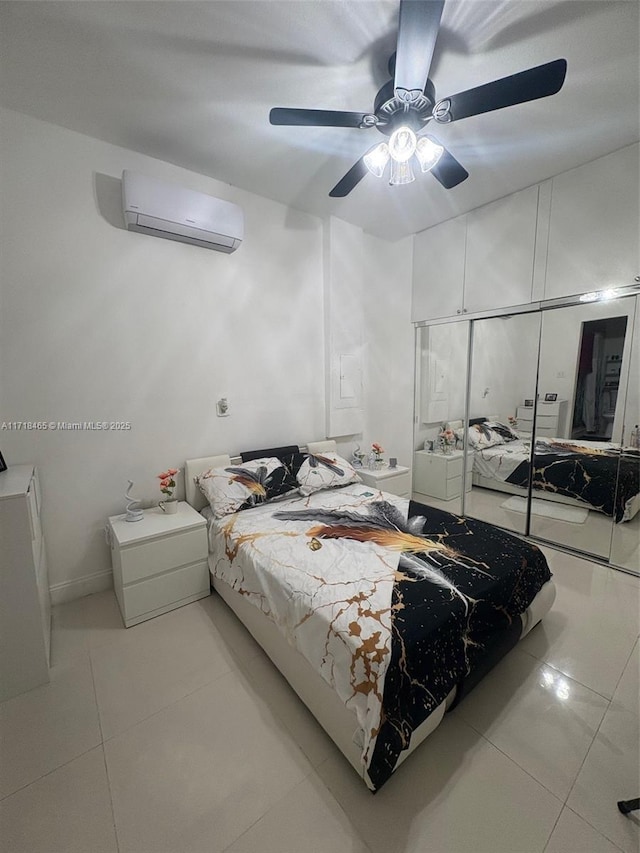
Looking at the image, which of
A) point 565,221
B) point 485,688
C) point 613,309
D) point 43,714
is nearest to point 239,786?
point 43,714

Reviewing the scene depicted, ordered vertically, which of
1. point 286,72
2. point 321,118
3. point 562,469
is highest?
point 286,72

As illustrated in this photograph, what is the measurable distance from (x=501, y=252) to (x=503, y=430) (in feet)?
5.19

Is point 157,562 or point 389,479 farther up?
point 389,479

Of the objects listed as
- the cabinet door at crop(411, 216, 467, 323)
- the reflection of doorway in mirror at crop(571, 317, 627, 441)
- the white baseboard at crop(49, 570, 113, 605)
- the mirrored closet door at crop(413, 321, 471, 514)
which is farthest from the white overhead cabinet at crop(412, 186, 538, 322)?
the white baseboard at crop(49, 570, 113, 605)

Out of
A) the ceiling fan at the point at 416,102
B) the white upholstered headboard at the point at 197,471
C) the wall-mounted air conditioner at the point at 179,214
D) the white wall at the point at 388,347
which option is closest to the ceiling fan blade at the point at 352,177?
the ceiling fan at the point at 416,102

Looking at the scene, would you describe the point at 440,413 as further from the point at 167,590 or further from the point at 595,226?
the point at 167,590

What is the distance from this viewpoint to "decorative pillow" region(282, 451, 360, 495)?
8.52ft

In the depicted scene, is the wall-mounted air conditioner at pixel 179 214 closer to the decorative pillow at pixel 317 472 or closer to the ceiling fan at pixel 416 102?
the ceiling fan at pixel 416 102

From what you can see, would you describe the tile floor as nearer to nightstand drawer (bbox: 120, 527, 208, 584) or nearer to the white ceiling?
nightstand drawer (bbox: 120, 527, 208, 584)

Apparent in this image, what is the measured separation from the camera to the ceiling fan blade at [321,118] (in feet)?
4.83

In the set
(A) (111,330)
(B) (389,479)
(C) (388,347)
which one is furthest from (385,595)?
(C) (388,347)

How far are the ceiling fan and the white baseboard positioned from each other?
9.31 ft

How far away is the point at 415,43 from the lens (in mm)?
1207

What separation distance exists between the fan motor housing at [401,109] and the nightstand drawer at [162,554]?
242 cm
